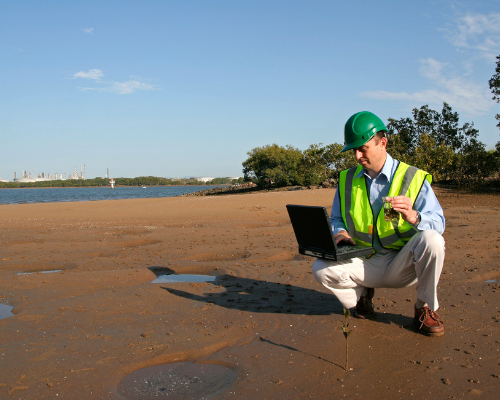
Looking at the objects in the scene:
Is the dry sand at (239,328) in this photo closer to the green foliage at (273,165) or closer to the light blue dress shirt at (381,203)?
the light blue dress shirt at (381,203)

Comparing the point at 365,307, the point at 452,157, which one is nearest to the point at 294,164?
the point at 452,157

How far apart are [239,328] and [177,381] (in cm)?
105

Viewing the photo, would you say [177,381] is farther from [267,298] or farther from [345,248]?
[267,298]

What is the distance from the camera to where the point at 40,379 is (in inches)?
120

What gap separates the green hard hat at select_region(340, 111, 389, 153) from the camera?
3.85 m

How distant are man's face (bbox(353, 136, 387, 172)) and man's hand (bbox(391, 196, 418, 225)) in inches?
25.1

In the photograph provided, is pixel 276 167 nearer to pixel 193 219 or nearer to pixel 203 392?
pixel 193 219

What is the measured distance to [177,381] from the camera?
120 inches

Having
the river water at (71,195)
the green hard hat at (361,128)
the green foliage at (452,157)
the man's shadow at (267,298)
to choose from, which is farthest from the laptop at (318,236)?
the river water at (71,195)

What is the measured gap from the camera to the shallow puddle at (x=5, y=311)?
14.8 feet

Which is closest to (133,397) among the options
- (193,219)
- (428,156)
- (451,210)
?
(193,219)

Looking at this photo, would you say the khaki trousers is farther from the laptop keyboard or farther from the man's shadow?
the man's shadow

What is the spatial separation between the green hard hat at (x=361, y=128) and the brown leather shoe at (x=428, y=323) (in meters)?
1.61

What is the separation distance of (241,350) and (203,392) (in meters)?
0.70
